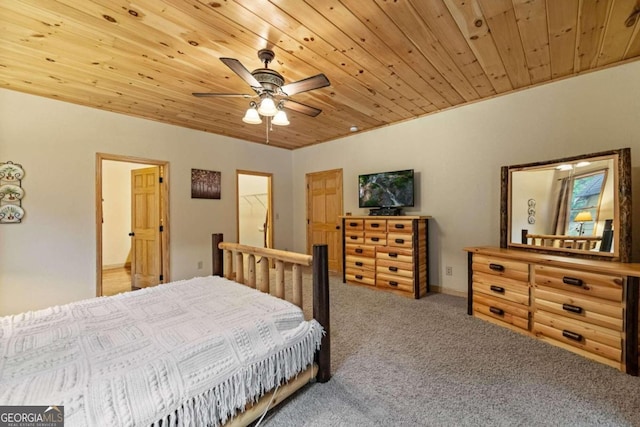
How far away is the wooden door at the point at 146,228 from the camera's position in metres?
3.96

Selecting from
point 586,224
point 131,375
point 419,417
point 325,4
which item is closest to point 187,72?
point 325,4

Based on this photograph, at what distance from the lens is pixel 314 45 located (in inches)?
83.0

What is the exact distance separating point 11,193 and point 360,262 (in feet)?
14.2

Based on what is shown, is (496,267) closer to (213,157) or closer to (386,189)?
(386,189)

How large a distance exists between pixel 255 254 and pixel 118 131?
9.57 feet

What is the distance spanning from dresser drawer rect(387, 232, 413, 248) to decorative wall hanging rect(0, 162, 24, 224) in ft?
14.5

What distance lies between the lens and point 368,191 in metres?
4.33

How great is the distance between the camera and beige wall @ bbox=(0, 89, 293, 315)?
2.86 metres

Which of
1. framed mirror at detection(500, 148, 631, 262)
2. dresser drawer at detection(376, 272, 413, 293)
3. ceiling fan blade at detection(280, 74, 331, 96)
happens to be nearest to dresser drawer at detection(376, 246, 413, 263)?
dresser drawer at detection(376, 272, 413, 293)

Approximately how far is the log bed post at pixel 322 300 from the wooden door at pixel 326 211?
313cm

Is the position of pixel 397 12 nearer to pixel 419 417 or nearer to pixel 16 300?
pixel 419 417

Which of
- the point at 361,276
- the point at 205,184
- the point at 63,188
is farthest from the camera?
the point at 205,184

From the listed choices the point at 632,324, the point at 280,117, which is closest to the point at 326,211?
the point at 280,117

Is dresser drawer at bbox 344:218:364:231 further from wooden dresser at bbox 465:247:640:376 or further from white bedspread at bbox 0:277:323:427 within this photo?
→ white bedspread at bbox 0:277:323:427
